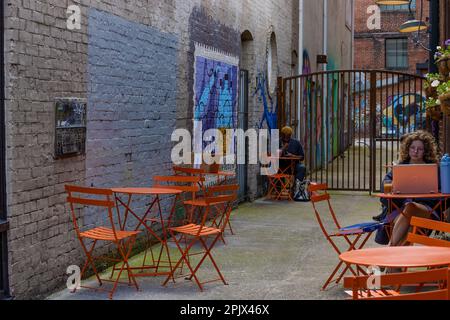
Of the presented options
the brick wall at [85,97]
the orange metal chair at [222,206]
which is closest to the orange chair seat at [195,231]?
the orange metal chair at [222,206]

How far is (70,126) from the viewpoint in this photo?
743 centimetres

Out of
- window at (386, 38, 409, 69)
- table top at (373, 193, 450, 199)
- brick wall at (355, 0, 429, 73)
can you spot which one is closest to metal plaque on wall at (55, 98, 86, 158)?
table top at (373, 193, 450, 199)

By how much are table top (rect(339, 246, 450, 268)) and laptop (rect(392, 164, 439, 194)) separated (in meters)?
2.39

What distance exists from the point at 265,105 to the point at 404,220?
8.45m

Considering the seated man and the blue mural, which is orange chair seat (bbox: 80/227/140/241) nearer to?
the blue mural

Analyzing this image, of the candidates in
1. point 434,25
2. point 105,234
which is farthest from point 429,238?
point 434,25

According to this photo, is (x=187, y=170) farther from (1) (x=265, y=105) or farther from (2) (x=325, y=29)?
(2) (x=325, y=29)

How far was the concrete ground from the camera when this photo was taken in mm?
7047

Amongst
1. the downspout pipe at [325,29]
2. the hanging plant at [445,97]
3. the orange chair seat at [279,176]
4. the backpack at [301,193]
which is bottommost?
the backpack at [301,193]

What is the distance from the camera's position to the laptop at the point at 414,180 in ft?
24.5

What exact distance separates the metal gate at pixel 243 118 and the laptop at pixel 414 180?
649 centimetres

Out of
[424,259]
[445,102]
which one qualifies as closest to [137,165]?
[445,102]

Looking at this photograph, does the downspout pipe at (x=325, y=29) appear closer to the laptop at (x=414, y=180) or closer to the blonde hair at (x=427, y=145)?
the blonde hair at (x=427, y=145)
